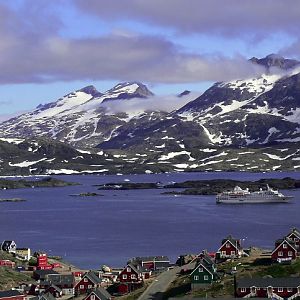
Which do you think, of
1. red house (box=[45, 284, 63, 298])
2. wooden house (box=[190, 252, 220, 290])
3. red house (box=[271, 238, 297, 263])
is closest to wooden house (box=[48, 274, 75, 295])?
red house (box=[45, 284, 63, 298])

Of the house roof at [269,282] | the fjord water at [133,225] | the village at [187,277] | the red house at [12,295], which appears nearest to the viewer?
the house roof at [269,282]

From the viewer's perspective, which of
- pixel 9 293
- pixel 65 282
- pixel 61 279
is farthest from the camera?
pixel 61 279

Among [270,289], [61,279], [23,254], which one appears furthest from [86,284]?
[23,254]

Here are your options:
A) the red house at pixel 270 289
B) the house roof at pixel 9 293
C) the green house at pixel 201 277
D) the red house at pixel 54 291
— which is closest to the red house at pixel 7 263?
the red house at pixel 54 291

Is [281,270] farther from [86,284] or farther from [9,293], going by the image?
[9,293]

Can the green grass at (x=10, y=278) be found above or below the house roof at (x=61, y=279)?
below

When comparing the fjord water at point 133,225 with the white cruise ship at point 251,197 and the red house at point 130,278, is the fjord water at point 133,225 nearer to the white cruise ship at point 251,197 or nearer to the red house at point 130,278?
the white cruise ship at point 251,197

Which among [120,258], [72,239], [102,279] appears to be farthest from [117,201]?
[102,279]
